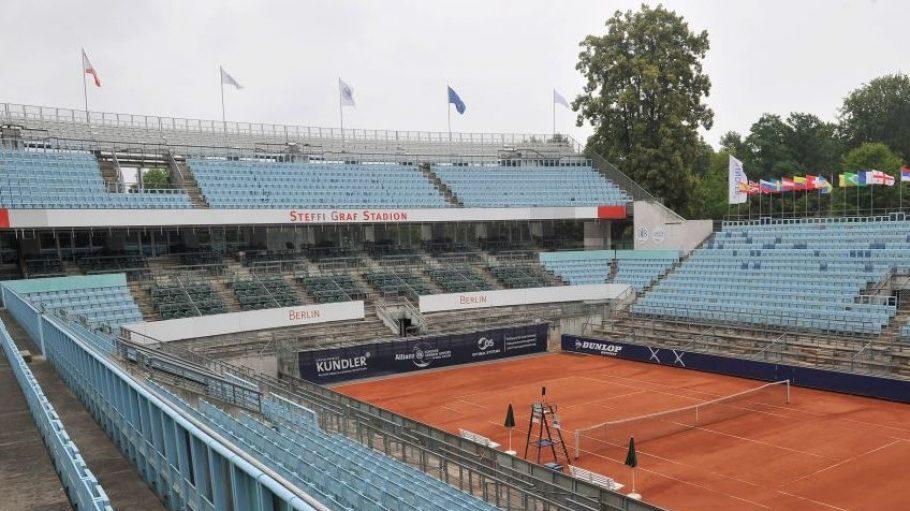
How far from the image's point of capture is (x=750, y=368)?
33.5 meters

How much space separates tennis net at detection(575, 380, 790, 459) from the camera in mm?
23406

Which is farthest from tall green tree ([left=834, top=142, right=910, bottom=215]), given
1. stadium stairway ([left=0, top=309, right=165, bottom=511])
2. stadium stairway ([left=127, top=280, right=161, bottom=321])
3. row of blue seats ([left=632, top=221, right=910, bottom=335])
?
stadium stairway ([left=0, top=309, right=165, bottom=511])

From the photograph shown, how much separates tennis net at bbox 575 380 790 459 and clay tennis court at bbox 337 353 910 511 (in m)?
0.34

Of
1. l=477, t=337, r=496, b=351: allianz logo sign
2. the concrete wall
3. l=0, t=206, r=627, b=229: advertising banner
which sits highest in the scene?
l=0, t=206, r=627, b=229: advertising banner

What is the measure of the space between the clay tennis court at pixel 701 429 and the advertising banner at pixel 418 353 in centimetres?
91

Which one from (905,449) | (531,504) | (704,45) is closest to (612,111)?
(704,45)

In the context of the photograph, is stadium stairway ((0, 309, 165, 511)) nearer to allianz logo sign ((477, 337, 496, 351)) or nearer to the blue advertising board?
allianz logo sign ((477, 337, 496, 351))

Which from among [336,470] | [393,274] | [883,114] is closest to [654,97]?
[393,274]

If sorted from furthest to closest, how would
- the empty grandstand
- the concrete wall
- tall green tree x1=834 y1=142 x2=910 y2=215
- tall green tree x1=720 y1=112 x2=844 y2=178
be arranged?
tall green tree x1=720 y1=112 x2=844 y2=178, tall green tree x1=834 y1=142 x2=910 y2=215, the concrete wall, the empty grandstand

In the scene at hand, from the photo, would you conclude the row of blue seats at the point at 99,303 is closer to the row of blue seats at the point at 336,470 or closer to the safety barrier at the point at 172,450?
the safety barrier at the point at 172,450

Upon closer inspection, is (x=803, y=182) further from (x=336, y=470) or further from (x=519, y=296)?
(x=336, y=470)

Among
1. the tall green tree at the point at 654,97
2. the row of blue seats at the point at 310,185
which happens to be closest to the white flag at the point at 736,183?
the tall green tree at the point at 654,97

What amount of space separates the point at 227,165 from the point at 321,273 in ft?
36.2

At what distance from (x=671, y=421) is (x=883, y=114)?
269 feet
